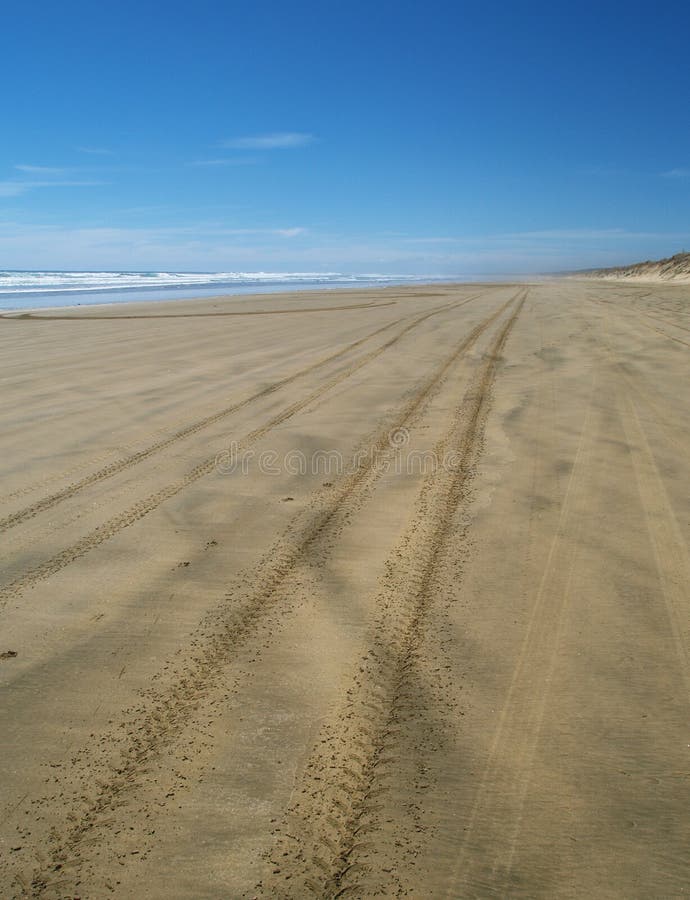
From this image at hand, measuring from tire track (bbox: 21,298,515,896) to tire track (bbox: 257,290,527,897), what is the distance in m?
A: 0.49

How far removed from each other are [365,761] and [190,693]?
0.77 meters

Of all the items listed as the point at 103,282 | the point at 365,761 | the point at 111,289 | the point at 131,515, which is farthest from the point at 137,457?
the point at 103,282

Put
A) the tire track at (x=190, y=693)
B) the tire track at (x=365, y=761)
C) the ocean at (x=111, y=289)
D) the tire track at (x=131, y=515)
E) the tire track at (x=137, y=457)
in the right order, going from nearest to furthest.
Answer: the tire track at (x=365, y=761) < the tire track at (x=190, y=693) < the tire track at (x=131, y=515) < the tire track at (x=137, y=457) < the ocean at (x=111, y=289)

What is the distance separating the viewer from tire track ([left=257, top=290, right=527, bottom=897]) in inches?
68.6

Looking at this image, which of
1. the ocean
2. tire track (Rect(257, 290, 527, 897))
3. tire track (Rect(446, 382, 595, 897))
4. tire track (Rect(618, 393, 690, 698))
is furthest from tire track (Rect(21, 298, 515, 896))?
the ocean

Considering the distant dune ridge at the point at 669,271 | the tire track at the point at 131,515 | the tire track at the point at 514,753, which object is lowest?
the tire track at the point at 514,753

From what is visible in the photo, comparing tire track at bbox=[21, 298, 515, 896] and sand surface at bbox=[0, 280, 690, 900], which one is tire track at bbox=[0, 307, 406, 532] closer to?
sand surface at bbox=[0, 280, 690, 900]

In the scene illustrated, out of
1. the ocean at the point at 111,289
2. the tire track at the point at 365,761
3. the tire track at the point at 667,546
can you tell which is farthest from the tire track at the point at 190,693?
the ocean at the point at 111,289

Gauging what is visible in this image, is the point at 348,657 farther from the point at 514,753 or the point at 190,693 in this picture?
the point at 514,753

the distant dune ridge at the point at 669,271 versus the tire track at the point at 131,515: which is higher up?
the distant dune ridge at the point at 669,271

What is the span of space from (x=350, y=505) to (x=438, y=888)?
2708 mm

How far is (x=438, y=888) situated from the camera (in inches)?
67.3

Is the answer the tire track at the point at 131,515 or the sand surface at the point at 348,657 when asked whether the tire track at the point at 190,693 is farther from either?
the tire track at the point at 131,515

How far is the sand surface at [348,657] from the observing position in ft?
5.96
